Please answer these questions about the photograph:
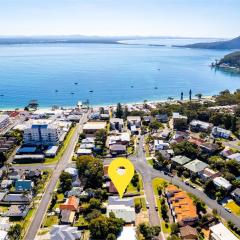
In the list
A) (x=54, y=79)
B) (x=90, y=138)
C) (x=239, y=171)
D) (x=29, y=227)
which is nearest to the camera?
(x=29, y=227)

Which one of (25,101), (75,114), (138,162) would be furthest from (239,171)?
(25,101)

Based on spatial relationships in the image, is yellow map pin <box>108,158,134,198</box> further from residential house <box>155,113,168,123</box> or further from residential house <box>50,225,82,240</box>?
residential house <box>155,113,168,123</box>

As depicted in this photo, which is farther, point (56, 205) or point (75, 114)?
point (75, 114)

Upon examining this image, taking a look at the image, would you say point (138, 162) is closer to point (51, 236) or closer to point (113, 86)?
point (51, 236)

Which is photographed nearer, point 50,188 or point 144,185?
point 50,188

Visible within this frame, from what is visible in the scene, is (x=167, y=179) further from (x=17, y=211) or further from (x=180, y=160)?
(x=17, y=211)

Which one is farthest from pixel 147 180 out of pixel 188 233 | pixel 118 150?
pixel 188 233
